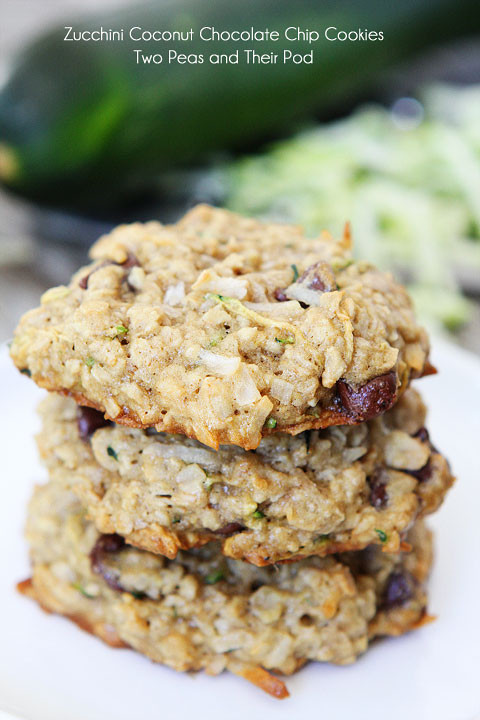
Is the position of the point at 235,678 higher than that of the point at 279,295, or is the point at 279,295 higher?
the point at 279,295

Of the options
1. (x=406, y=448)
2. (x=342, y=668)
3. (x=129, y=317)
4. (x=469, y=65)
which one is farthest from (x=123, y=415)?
(x=469, y=65)

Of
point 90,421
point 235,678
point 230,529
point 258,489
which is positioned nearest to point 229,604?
point 235,678

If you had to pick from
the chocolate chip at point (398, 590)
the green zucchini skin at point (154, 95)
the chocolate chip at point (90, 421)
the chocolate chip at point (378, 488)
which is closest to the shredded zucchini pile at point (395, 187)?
the green zucchini skin at point (154, 95)

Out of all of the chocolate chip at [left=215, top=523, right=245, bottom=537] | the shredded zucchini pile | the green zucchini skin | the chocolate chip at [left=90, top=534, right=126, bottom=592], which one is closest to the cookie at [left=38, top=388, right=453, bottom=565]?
the chocolate chip at [left=215, top=523, right=245, bottom=537]

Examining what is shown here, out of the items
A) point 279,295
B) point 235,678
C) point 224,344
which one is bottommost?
point 235,678

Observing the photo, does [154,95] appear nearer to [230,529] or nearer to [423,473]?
[423,473]
